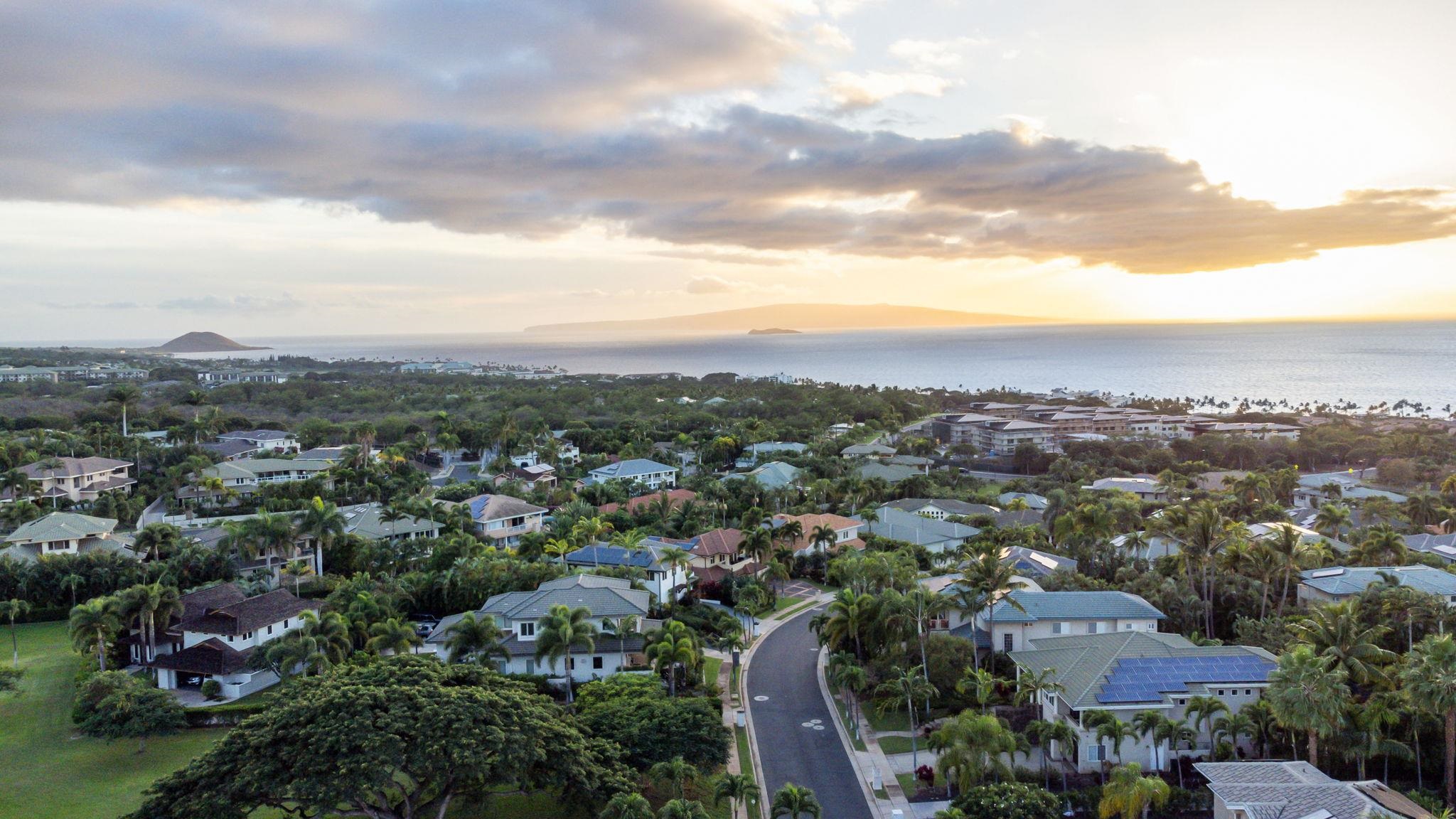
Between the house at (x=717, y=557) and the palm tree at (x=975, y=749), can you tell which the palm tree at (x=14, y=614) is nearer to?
the house at (x=717, y=557)

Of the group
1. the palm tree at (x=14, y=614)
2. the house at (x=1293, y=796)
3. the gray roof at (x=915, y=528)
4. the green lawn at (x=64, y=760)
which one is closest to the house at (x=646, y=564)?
the gray roof at (x=915, y=528)

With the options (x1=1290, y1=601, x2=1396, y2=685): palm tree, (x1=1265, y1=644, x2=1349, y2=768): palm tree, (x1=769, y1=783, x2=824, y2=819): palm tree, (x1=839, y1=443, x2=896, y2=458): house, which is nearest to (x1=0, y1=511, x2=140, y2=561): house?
(x1=769, y1=783, x2=824, y2=819): palm tree

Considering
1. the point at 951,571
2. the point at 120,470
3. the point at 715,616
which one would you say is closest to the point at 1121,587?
the point at 951,571

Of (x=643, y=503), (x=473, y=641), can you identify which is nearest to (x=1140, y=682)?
(x=473, y=641)

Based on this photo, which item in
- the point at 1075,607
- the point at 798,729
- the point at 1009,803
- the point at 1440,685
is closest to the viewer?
the point at 1009,803

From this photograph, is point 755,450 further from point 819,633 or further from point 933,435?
point 819,633

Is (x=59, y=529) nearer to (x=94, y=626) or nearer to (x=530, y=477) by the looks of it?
(x=94, y=626)
